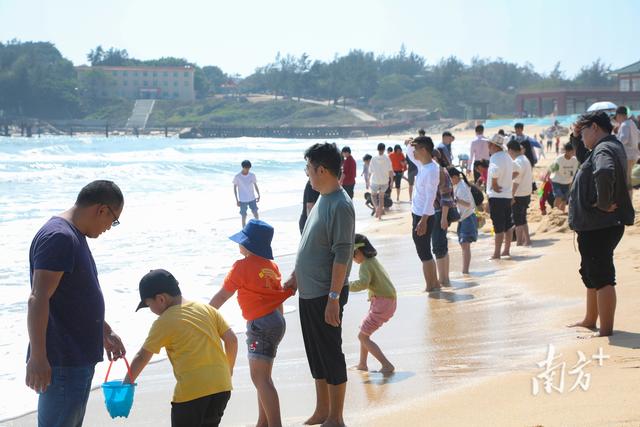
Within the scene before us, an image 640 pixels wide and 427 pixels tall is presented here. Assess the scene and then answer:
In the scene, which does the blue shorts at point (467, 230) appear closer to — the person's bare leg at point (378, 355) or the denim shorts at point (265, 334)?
the person's bare leg at point (378, 355)

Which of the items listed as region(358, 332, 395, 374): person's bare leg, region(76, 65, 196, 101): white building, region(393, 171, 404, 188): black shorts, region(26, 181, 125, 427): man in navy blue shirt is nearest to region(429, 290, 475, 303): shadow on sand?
region(358, 332, 395, 374): person's bare leg

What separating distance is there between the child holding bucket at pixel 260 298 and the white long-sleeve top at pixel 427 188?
3956 mm

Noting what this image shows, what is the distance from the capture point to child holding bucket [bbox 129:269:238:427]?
3.96 metres

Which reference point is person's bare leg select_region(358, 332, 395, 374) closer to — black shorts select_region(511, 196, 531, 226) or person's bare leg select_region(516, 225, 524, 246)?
black shorts select_region(511, 196, 531, 226)

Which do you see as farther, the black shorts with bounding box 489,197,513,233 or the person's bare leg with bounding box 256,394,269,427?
the black shorts with bounding box 489,197,513,233

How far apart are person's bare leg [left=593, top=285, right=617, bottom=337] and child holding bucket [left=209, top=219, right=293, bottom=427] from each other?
234 cm

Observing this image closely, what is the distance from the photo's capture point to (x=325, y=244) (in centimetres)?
463

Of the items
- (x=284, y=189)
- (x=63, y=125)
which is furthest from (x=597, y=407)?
(x=63, y=125)

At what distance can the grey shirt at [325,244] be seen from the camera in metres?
4.57

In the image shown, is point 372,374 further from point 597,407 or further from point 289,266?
point 289,266

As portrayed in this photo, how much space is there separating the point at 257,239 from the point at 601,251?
2510 mm

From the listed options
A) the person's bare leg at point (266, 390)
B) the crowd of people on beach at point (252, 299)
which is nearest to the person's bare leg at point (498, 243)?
the crowd of people on beach at point (252, 299)

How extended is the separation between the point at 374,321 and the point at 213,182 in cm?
3012

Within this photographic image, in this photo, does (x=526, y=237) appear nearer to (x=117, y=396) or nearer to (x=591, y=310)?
(x=591, y=310)
